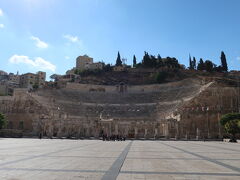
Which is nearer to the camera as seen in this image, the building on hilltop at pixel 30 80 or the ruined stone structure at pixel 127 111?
the ruined stone structure at pixel 127 111

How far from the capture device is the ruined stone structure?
2290 inches

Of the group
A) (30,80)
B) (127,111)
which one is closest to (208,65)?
(127,111)

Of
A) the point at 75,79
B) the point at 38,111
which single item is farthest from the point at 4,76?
the point at 38,111

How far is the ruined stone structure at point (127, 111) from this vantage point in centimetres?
5816

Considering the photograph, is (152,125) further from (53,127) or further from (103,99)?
(103,99)

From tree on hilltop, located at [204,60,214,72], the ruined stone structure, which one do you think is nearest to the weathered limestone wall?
the ruined stone structure

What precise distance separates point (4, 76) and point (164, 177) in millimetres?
143142

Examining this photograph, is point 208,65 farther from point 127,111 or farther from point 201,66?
point 127,111

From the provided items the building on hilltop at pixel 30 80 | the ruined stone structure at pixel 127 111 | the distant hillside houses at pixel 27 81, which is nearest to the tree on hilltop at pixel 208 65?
the ruined stone structure at pixel 127 111

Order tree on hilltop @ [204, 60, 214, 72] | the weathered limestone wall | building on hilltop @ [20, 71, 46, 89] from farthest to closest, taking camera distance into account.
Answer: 1. building on hilltop @ [20, 71, 46, 89]
2. tree on hilltop @ [204, 60, 214, 72]
3. the weathered limestone wall

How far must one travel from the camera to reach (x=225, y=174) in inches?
336

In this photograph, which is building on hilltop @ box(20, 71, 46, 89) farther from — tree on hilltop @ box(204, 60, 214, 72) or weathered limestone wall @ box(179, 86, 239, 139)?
weathered limestone wall @ box(179, 86, 239, 139)

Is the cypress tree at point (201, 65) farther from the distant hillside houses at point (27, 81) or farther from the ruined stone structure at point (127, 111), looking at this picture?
the distant hillside houses at point (27, 81)

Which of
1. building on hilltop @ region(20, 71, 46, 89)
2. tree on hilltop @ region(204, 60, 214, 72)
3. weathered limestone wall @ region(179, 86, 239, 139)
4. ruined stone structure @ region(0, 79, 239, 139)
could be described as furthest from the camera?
building on hilltop @ region(20, 71, 46, 89)
